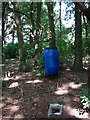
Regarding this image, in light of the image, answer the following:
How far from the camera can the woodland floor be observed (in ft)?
8.14

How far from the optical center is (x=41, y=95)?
330cm

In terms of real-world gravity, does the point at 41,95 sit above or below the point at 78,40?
below

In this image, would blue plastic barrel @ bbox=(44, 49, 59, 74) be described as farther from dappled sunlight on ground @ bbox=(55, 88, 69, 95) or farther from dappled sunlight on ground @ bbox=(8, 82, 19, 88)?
dappled sunlight on ground @ bbox=(8, 82, 19, 88)

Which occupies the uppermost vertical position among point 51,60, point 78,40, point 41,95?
point 78,40

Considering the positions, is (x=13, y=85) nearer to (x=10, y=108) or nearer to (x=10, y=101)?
(x=10, y=101)

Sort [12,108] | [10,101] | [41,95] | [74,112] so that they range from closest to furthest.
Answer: [74,112]
[12,108]
[10,101]
[41,95]

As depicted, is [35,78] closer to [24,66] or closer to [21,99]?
[24,66]

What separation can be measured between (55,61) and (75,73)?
3.25 feet

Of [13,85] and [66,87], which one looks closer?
[66,87]

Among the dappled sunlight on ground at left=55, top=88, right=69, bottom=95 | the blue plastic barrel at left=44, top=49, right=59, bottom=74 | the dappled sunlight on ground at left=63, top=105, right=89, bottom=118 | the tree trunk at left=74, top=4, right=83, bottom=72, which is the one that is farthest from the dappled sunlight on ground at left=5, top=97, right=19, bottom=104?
the tree trunk at left=74, top=4, right=83, bottom=72

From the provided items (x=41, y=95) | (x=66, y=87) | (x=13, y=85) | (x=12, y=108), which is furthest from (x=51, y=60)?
(x=12, y=108)

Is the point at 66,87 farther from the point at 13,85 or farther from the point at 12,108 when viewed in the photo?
the point at 13,85

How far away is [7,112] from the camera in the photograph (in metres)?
2.64

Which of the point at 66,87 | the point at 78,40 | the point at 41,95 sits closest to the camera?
the point at 41,95
